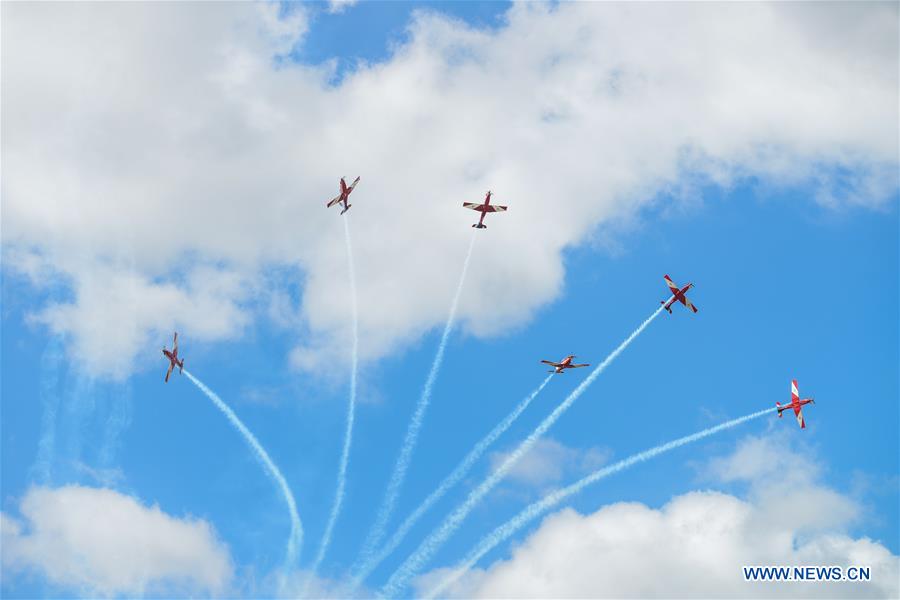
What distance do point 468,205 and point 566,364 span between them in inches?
1238

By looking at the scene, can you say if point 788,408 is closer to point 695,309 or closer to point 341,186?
point 695,309

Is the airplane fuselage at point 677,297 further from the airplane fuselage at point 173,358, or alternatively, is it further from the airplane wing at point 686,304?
the airplane fuselage at point 173,358

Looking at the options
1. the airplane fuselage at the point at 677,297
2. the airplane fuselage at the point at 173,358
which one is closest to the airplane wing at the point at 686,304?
the airplane fuselage at the point at 677,297

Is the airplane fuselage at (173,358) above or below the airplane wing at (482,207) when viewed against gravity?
below

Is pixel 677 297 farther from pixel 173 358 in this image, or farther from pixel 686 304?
pixel 173 358

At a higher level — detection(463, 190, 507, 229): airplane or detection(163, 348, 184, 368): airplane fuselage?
→ detection(463, 190, 507, 229): airplane

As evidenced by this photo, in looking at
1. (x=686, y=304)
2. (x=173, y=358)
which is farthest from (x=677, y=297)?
(x=173, y=358)

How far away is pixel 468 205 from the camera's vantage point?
170m

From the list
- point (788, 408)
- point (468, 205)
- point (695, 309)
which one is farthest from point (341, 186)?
point (788, 408)

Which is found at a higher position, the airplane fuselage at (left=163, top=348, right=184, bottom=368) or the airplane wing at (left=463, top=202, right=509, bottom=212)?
the airplane wing at (left=463, top=202, right=509, bottom=212)

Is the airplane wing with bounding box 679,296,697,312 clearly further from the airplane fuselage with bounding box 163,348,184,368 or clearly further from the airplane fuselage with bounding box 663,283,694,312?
the airplane fuselage with bounding box 163,348,184,368

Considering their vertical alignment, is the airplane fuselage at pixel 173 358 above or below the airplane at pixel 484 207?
below

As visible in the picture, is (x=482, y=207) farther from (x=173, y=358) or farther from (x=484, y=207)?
(x=173, y=358)

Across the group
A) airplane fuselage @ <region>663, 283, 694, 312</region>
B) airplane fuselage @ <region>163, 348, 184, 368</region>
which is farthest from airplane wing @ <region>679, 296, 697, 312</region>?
airplane fuselage @ <region>163, 348, 184, 368</region>
